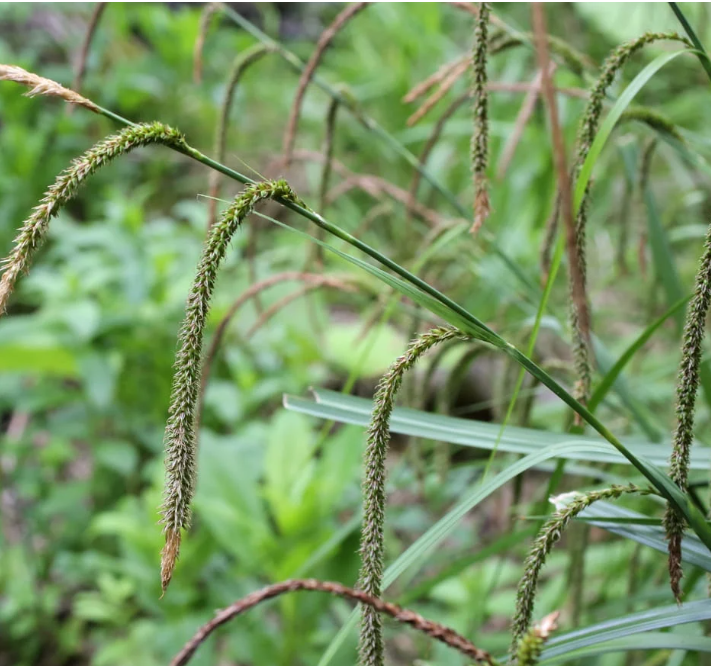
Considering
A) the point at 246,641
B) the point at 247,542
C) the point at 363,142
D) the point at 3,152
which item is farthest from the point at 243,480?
the point at 3,152

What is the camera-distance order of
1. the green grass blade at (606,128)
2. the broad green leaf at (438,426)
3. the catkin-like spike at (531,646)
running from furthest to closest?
the broad green leaf at (438,426) → the green grass blade at (606,128) → the catkin-like spike at (531,646)

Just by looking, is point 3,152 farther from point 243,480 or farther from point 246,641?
point 246,641

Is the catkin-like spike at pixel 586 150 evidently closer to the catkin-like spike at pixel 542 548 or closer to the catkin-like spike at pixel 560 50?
the catkin-like spike at pixel 542 548

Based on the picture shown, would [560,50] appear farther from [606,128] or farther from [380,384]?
[380,384]

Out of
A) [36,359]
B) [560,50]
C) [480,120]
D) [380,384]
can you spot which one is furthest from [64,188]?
[36,359]

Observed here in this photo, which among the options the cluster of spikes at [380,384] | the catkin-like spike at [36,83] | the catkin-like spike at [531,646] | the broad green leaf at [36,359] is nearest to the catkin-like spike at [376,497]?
the cluster of spikes at [380,384]
